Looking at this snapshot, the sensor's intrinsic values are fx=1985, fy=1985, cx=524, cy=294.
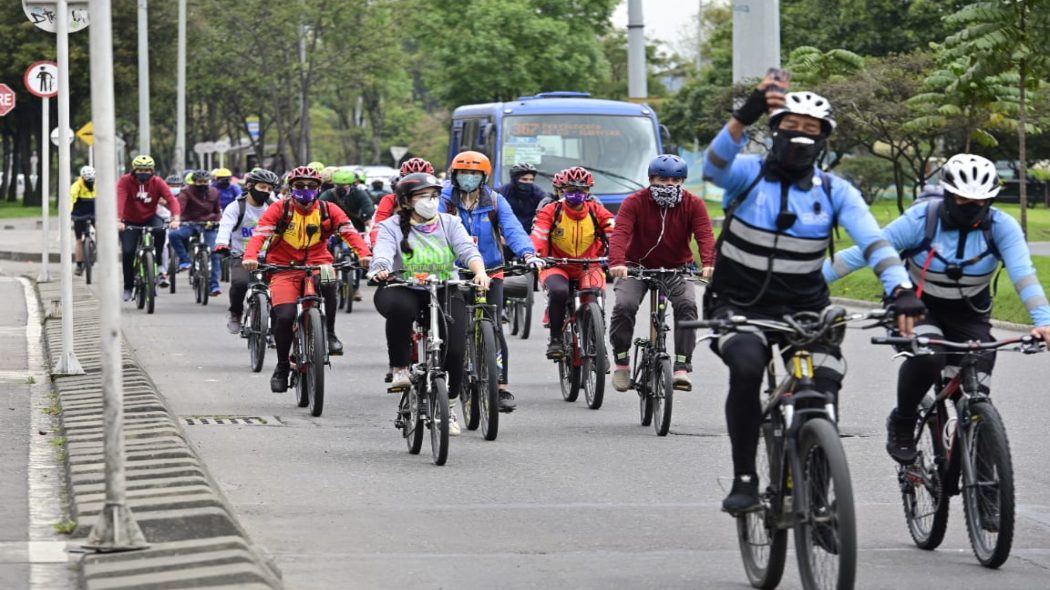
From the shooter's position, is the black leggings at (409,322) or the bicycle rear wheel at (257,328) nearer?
the black leggings at (409,322)

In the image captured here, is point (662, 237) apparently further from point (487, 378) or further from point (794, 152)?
point (794, 152)

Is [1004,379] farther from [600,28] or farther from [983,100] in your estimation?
[600,28]

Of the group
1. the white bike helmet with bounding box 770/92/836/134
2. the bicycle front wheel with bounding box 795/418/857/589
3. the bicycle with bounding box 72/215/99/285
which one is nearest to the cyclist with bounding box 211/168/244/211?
the bicycle with bounding box 72/215/99/285

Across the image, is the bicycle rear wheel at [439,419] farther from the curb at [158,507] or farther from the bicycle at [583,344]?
the bicycle at [583,344]

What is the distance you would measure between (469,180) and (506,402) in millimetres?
1441

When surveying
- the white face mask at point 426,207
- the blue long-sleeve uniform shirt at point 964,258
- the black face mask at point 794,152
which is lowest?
the blue long-sleeve uniform shirt at point 964,258

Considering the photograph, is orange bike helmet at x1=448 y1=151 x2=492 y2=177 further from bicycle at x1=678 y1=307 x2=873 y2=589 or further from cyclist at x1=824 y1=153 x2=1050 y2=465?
bicycle at x1=678 y1=307 x2=873 y2=589

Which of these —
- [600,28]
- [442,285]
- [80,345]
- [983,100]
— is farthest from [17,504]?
[600,28]

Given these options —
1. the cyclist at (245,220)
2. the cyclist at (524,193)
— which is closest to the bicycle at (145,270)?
the cyclist at (245,220)

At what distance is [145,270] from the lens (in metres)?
21.9

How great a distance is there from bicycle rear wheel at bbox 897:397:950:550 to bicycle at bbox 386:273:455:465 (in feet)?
9.47

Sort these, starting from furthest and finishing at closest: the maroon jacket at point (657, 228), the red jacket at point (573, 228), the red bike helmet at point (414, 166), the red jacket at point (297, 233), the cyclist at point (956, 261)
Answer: the red jacket at point (573, 228), the red bike helmet at point (414, 166), the red jacket at point (297, 233), the maroon jacket at point (657, 228), the cyclist at point (956, 261)

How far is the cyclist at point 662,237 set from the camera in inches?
477

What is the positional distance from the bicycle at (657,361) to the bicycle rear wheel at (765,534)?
175 inches
